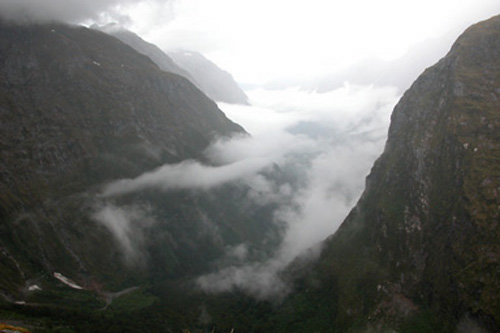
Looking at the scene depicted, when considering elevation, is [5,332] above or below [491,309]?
above
